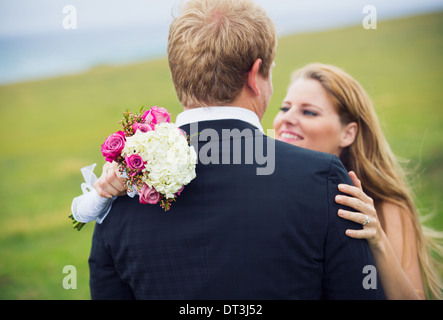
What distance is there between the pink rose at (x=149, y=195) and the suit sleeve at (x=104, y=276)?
427 mm

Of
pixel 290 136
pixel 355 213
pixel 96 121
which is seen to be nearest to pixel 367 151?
pixel 290 136

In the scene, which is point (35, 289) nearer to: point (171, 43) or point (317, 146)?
point (317, 146)

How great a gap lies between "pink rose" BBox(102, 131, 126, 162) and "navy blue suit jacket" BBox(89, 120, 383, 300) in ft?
1.05

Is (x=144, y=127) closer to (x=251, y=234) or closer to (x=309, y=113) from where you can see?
(x=251, y=234)

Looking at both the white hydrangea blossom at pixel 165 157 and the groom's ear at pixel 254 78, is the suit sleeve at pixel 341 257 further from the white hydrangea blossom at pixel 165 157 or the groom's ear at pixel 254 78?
the white hydrangea blossom at pixel 165 157

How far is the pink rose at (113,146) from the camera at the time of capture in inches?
81.5

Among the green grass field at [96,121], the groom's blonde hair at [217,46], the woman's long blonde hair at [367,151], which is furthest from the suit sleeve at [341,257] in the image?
the green grass field at [96,121]

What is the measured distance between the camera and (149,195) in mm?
2045

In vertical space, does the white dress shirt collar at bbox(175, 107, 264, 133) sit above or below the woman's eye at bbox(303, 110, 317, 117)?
below

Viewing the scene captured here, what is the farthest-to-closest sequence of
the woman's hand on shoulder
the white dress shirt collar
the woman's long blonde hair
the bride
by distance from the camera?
the woman's long blonde hair, the bride, the white dress shirt collar, the woman's hand on shoulder

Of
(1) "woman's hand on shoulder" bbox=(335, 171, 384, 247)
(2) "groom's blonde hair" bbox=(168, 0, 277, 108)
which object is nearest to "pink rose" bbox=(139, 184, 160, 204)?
(2) "groom's blonde hair" bbox=(168, 0, 277, 108)

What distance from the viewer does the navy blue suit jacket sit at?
2053mm

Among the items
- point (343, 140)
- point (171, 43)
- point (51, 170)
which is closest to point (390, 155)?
point (343, 140)

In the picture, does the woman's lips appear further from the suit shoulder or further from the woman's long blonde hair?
the suit shoulder
